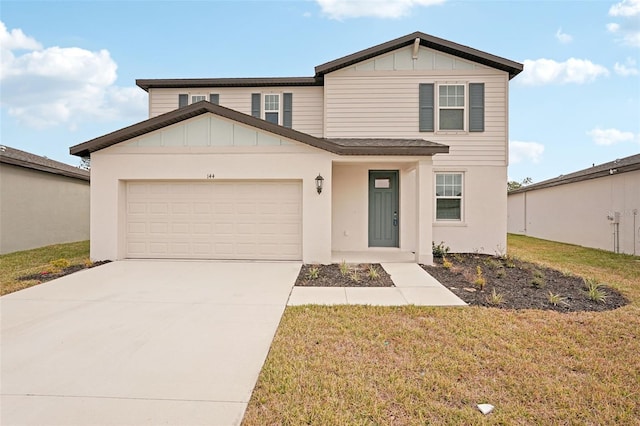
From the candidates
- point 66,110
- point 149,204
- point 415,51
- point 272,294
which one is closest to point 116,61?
point 66,110

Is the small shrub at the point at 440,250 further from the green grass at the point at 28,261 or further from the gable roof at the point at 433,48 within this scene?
the green grass at the point at 28,261

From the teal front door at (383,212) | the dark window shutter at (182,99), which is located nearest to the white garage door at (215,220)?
the teal front door at (383,212)

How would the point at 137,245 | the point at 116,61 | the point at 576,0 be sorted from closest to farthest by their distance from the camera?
the point at 137,245 < the point at 576,0 < the point at 116,61

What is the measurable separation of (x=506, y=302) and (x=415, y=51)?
8.74 m

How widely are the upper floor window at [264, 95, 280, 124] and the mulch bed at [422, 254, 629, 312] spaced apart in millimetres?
7601

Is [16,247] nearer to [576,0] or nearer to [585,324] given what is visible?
[585,324]

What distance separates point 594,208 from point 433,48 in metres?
9.71

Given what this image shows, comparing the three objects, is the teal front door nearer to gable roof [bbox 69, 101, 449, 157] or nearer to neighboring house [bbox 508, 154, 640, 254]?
gable roof [bbox 69, 101, 449, 157]

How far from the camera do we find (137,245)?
9359 millimetres

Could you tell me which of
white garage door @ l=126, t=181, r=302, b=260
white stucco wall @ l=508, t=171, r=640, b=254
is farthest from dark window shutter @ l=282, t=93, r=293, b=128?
white stucco wall @ l=508, t=171, r=640, b=254

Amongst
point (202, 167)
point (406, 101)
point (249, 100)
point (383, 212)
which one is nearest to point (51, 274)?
point (202, 167)

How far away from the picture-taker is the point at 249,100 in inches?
492

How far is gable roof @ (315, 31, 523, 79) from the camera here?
10.8m

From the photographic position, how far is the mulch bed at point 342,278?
684cm
